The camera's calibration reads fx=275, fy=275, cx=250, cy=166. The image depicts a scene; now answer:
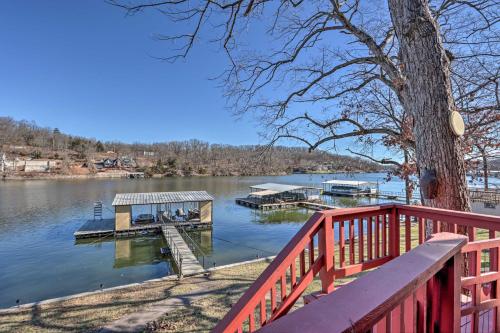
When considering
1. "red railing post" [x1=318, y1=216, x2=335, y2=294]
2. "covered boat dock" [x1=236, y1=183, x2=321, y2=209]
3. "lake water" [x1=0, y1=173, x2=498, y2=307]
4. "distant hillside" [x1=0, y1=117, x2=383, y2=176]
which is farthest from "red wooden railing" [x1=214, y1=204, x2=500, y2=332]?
"distant hillside" [x1=0, y1=117, x2=383, y2=176]

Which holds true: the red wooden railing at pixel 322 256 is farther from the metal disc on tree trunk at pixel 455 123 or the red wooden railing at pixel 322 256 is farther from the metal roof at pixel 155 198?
the metal roof at pixel 155 198

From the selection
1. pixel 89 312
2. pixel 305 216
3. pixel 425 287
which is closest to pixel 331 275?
pixel 425 287

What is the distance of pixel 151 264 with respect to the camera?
44.9 ft

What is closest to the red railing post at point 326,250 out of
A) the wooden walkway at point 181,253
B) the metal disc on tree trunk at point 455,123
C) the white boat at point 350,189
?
the metal disc on tree trunk at point 455,123

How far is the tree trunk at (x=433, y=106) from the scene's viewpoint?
9.83 ft

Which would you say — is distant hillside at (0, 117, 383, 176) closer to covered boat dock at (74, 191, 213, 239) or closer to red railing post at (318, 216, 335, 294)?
covered boat dock at (74, 191, 213, 239)

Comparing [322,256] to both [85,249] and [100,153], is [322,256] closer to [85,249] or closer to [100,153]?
[85,249]

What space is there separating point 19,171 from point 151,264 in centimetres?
6521

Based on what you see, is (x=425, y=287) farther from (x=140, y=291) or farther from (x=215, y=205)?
(x=215, y=205)

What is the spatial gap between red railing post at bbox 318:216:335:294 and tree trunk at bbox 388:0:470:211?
159 cm

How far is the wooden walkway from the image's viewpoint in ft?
33.2

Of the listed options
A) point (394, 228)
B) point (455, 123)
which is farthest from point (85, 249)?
point (455, 123)

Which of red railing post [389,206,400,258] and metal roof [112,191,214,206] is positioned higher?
red railing post [389,206,400,258]

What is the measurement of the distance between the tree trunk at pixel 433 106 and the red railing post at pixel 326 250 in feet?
5.20
